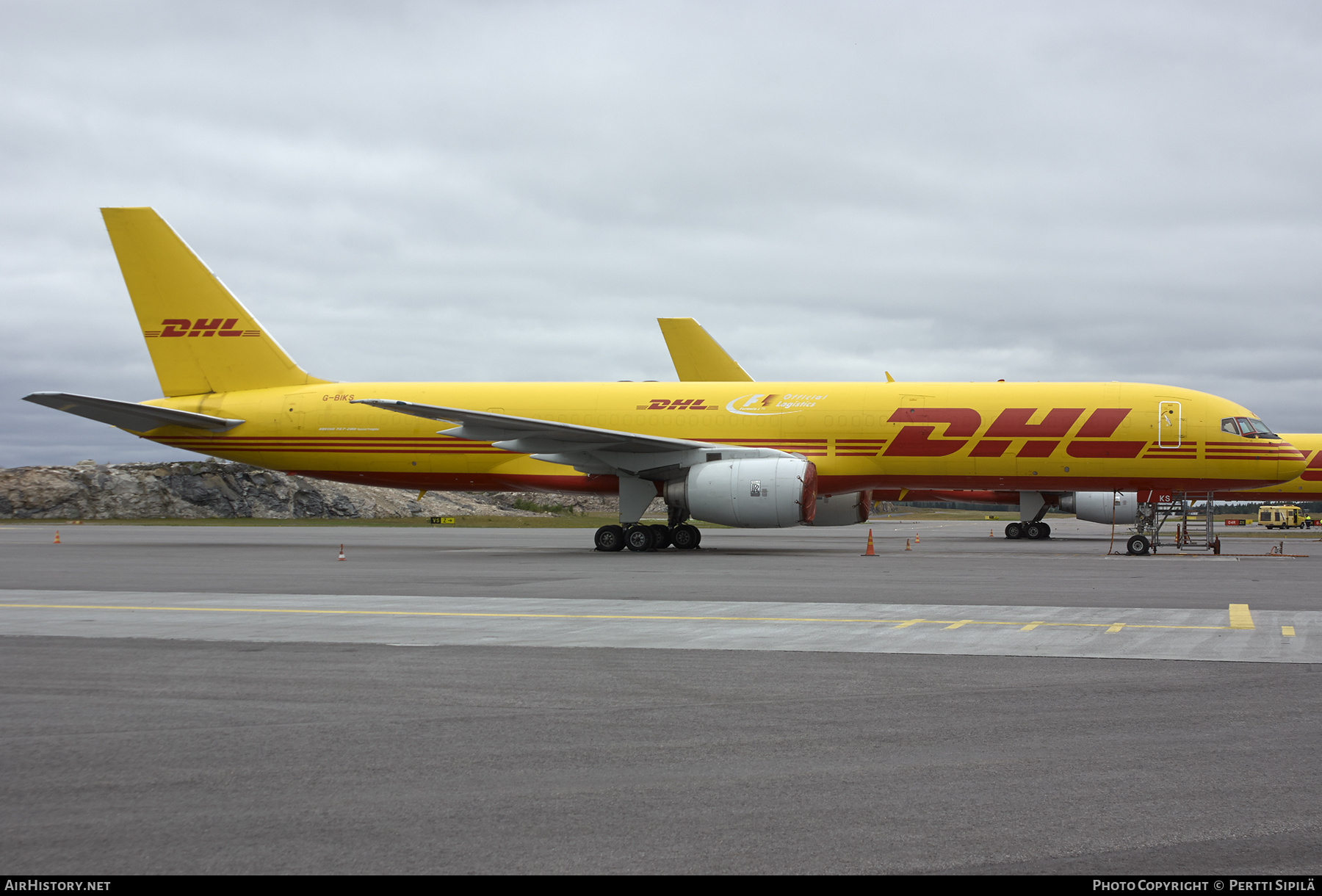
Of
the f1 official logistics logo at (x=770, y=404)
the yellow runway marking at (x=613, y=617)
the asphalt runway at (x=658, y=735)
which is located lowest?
the yellow runway marking at (x=613, y=617)

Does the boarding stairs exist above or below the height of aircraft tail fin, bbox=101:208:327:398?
below

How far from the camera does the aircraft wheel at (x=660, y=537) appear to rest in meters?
23.9

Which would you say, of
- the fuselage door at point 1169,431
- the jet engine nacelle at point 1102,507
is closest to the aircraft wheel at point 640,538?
the fuselage door at point 1169,431

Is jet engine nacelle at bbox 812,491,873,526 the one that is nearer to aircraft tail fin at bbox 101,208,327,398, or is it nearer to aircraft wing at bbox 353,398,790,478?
aircraft wing at bbox 353,398,790,478

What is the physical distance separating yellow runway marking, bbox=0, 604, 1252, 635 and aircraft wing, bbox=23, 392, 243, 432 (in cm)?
1516

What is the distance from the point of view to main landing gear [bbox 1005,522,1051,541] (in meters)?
35.0

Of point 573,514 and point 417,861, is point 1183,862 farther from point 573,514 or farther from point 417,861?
point 573,514

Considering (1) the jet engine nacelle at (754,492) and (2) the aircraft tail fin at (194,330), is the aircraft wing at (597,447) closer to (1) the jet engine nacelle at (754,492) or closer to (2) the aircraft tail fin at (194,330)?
(1) the jet engine nacelle at (754,492)

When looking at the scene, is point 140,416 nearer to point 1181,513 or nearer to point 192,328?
point 192,328

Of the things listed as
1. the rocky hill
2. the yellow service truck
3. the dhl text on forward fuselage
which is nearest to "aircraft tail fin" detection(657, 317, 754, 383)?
the dhl text on forward fuselage

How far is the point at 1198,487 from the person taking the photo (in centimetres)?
2348

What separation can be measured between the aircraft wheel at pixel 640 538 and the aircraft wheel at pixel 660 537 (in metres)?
0.08

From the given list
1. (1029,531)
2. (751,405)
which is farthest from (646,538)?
(1029,531)

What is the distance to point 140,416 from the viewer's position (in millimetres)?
26328
